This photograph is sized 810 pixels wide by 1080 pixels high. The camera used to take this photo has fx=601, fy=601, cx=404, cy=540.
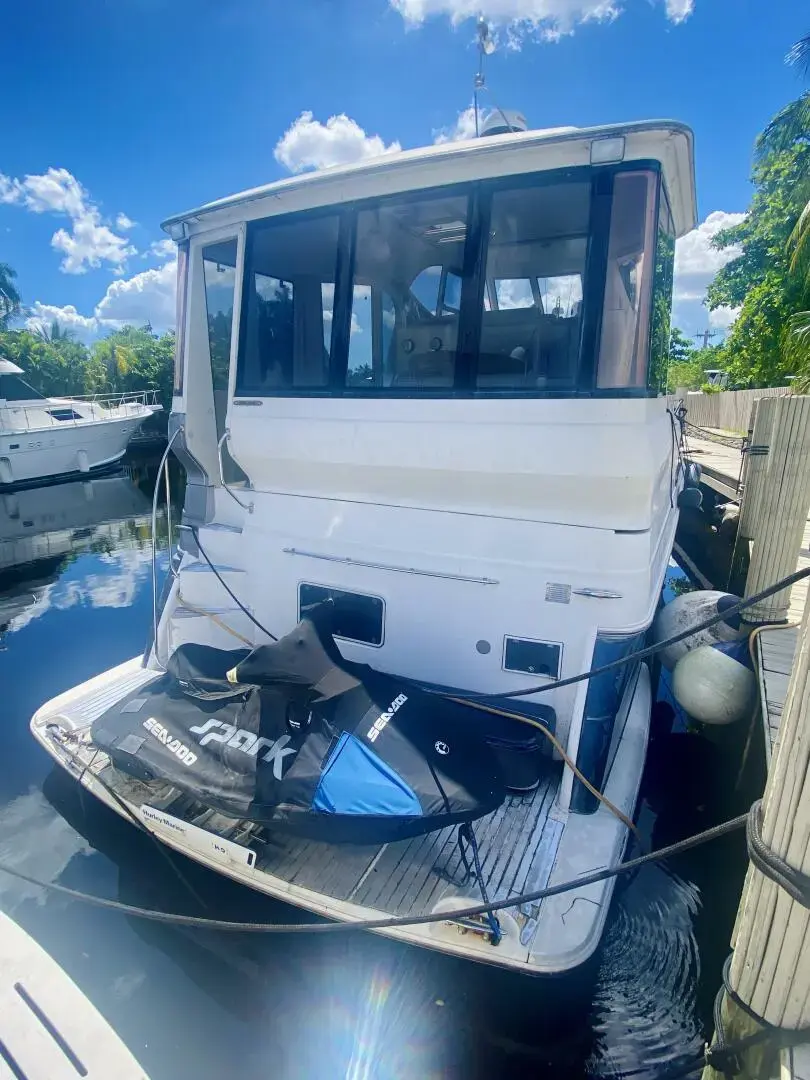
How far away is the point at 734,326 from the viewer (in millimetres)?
21812

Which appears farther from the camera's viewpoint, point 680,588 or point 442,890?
point 680,588

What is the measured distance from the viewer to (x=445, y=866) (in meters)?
2.65

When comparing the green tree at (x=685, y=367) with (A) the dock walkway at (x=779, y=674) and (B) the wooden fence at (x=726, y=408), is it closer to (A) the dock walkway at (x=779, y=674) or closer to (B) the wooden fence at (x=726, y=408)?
(B) the wooden fence at (x=726, y=408)

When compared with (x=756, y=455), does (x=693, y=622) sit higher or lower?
lower

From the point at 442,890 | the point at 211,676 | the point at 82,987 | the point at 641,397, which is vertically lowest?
the point at 82,987

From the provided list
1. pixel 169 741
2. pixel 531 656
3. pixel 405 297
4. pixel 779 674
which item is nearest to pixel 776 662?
pixel 779 674

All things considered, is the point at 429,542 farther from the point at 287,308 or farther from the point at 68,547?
the point at 68,547

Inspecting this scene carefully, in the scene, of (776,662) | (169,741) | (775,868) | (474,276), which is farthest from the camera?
(776,662)

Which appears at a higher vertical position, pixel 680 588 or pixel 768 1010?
pixel 768 1010

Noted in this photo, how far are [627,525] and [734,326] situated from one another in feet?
75.7

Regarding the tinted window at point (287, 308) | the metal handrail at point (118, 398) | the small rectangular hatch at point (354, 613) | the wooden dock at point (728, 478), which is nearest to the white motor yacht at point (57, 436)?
the metal handrail at point (118, 398)

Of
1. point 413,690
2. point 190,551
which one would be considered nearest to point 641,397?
point 413,690

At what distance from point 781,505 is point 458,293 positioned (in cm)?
306

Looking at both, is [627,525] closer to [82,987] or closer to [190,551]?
[190,551]
